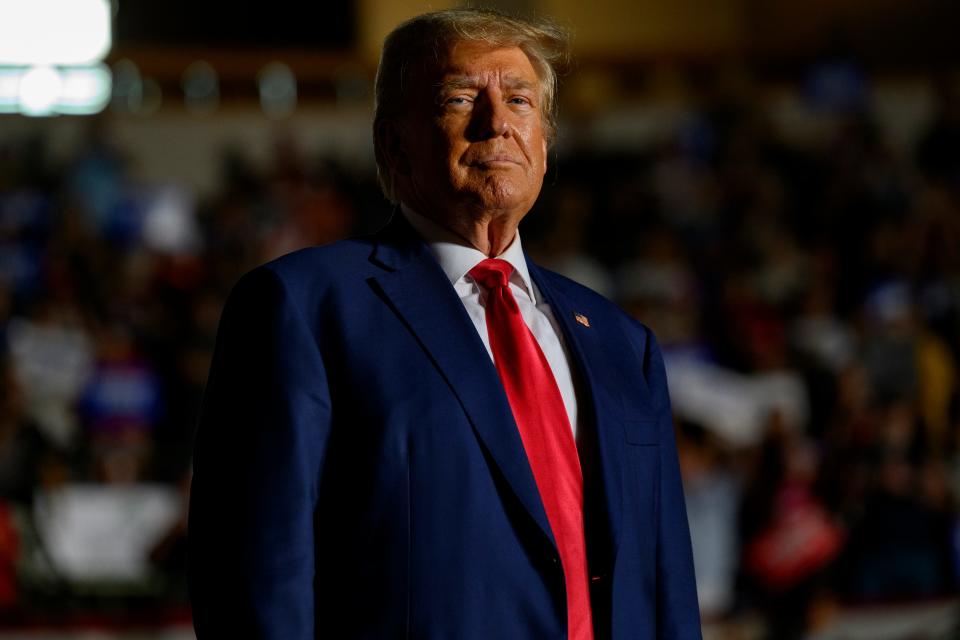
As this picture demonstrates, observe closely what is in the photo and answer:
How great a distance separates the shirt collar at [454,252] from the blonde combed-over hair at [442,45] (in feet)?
0.28

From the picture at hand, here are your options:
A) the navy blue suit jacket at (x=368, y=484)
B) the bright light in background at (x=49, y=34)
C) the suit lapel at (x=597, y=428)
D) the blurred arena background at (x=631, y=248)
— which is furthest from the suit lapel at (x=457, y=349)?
the bright light in background at (x=49, y=34)

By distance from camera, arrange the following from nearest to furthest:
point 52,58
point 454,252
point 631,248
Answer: point 454,252, point 631,248, point 52,58

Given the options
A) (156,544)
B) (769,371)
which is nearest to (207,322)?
(156,544)

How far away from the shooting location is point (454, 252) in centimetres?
175

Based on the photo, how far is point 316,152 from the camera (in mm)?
10648

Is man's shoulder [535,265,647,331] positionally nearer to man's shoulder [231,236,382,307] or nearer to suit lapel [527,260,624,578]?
suit lapel [527,260,624,578]

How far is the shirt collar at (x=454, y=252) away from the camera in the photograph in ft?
5.73

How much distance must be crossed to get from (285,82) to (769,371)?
5.70 meters

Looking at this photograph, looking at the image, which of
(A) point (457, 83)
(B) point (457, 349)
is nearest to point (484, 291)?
(B) point (457, 349)

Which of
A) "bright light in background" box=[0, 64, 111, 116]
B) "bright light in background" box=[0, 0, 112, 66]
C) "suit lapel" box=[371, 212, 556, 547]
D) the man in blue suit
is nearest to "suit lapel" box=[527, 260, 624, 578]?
the man in blue suit

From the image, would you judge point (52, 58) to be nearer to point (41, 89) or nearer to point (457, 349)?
point (41, 89)

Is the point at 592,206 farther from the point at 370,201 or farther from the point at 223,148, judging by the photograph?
the point at 223,148

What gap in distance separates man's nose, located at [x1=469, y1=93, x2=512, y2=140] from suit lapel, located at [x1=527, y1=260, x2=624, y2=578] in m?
0.23

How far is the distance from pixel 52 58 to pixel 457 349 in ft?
34.0
